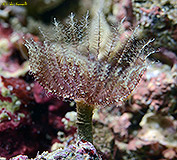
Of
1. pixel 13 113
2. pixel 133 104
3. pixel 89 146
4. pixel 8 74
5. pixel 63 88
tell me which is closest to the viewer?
pixel 89 146

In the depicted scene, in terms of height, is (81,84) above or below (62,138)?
above

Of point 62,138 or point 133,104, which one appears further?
point 133,104

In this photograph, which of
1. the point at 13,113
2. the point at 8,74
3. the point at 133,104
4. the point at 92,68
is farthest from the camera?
the point at 8,74

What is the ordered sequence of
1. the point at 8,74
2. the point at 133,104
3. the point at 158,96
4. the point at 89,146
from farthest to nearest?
the point at 8,74 → the point at 133,104 → the point at 158,96 → the point at 89,146

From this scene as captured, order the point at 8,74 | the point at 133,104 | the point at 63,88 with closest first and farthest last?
1. the point at 63,88
2. the point at 133,104
3. the point at 8,74

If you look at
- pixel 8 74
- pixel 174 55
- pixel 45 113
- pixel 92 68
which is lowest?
pixel 45 113

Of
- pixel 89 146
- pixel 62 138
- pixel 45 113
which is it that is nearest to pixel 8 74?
pixel 45 113

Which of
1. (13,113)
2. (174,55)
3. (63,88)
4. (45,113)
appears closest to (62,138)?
(45,113)

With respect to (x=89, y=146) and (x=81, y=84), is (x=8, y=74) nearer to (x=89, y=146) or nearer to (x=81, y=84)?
(x=81, y=84)

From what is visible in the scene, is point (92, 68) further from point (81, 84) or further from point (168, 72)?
point (168, 72)
